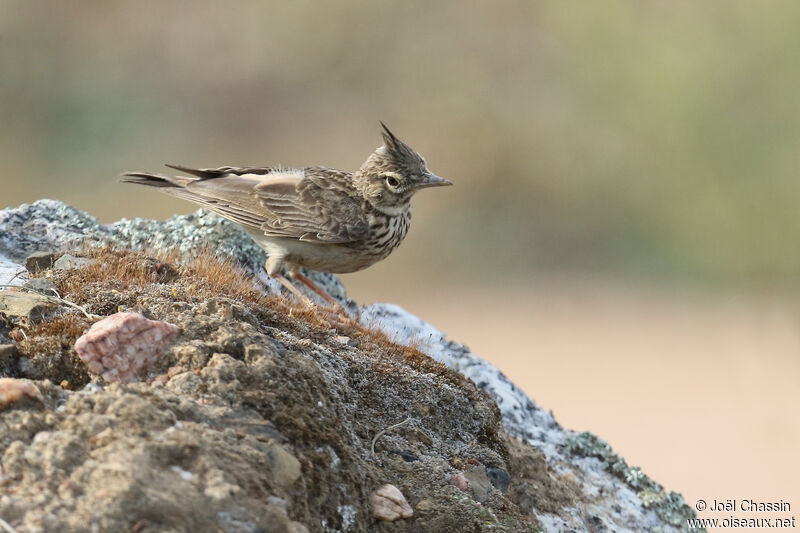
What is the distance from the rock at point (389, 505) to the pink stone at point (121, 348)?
1.00 metres

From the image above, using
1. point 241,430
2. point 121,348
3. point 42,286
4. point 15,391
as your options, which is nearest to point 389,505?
point 241,430

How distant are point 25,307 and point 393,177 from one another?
309 cm

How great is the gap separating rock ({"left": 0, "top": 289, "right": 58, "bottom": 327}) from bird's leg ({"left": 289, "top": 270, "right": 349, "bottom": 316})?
2066 millimetres

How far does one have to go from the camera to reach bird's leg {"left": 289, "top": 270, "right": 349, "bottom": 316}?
603cm

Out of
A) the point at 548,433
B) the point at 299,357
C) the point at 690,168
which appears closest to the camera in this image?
the point at 299,357

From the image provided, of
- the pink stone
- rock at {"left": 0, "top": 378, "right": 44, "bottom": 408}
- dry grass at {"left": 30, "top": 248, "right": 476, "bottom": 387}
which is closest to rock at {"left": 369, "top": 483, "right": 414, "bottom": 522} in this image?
dry grass at {"left": 30, "top": 248, "right": 476, "bottom": 387}

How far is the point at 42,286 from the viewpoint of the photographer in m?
4.43

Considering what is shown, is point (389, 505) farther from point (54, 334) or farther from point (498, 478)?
point (54, 334)

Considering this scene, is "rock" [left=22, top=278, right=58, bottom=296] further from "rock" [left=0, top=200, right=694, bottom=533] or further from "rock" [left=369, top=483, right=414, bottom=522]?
"rock" [left=369, top=483, right=414, bottom=522]

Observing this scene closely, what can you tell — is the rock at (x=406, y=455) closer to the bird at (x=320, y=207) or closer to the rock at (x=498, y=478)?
the rock at (x=498, y=478)

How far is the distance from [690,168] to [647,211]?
1033 mm

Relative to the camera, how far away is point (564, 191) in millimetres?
18438

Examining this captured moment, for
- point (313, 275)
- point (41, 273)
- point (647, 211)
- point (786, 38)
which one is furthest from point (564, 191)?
point (41, 273)

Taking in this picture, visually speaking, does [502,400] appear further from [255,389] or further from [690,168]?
[690,168]
